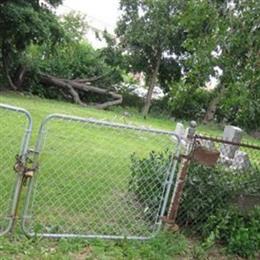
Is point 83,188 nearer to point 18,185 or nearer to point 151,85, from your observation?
point 18,185

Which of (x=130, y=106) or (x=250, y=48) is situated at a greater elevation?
(x=250, y=48)

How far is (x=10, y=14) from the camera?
1503cm

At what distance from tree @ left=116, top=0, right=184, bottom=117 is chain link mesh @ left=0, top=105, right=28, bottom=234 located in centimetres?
1154

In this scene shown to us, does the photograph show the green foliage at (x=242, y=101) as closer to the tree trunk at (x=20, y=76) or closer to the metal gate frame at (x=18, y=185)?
the metal gate frame at (x=18, y=185)

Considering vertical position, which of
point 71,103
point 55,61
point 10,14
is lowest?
point 71,103

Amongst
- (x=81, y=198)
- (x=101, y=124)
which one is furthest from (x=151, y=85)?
(x=101, y=124)

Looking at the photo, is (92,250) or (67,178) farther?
(67,178)

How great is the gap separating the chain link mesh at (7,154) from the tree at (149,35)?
37.8 ft

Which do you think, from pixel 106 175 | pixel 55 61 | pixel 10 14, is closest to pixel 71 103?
pixel 55 61

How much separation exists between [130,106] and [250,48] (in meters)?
16.9

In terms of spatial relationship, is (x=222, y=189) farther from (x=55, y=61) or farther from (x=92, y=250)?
(x=55, y=61)

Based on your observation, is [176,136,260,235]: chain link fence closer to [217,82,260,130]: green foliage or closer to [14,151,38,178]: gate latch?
[217,82,260,130]: green foliage

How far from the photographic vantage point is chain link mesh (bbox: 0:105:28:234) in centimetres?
422

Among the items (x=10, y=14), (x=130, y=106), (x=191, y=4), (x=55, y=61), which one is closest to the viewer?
(x=191, y=4)
